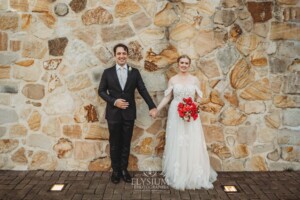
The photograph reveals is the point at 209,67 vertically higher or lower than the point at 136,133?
higher

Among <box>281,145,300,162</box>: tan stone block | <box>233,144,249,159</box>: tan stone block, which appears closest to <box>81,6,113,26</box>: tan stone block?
<box>233,144,249,159</box>: tan stone block

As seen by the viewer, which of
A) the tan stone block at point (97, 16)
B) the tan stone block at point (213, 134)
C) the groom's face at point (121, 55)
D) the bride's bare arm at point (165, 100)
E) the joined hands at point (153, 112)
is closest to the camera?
the groom's face at point (121, 55)

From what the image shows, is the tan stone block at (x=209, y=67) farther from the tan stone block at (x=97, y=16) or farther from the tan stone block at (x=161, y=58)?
the tan stone block at (x=97, y=16)

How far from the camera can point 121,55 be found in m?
4.30

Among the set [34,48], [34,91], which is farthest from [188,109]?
[34,48]

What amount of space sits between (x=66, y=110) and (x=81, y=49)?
0.91 m

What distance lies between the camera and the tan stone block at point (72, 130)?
190 inches

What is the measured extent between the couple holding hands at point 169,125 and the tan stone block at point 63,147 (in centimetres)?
75

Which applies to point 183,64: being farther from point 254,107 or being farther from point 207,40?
point 254,107

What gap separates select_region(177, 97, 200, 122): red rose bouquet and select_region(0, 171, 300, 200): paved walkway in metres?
0.96

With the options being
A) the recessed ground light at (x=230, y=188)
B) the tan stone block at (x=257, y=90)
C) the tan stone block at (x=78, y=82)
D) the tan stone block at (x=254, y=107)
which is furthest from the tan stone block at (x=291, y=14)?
Result: the tan stone block at (x=78, y=82)

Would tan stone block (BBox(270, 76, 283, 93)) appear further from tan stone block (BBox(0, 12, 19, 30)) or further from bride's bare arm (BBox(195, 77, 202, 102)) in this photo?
tan stone block (BBox(0, 12, 19, 30))

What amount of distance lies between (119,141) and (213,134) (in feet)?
4.60

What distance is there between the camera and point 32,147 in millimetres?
4844
